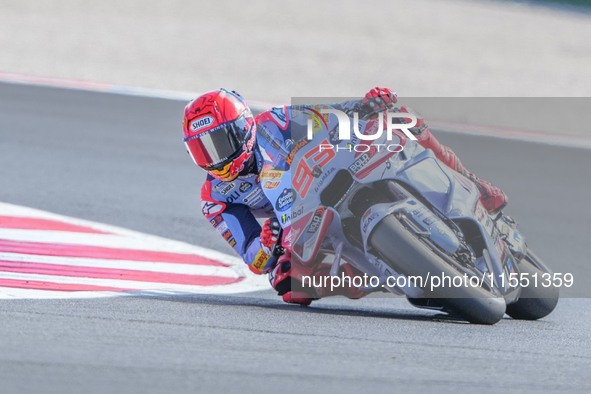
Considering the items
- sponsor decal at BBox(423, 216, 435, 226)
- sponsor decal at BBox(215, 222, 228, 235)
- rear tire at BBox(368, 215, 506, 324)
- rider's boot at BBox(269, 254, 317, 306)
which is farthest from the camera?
sponsor decal at BBox(215, 222, 228, 235)

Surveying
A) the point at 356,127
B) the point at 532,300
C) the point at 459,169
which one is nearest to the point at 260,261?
the point at 356,127

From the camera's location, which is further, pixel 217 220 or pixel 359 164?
pixel 217 220

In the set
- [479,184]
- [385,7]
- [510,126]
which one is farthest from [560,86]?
[479,184]

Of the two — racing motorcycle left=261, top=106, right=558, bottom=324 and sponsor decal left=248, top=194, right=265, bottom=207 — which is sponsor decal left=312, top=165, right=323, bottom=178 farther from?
sponsor decal left=248, top=194, right=265, bottom=207

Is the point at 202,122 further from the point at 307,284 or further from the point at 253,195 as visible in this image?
the point at 307,284

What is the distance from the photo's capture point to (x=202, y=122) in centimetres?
443

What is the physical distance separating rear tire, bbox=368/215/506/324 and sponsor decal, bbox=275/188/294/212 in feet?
1.62

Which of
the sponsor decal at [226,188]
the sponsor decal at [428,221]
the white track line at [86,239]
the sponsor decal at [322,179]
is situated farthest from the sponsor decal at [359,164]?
the white track line at [86,239]

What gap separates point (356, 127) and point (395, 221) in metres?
0.73

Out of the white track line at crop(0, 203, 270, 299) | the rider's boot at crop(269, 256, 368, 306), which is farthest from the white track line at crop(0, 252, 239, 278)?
the rider's boot at crop(269, 256, 368, 306)

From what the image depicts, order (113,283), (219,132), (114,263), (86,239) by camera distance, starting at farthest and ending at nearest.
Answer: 1. (86,239)
2. (114,263)
3. (113,283)
4. (219,132)

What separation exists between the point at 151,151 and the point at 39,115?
2.02m

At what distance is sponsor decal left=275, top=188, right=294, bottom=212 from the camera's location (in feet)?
13.6

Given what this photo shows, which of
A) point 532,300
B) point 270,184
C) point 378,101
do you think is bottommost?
point 532,300
